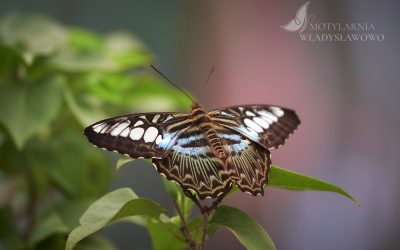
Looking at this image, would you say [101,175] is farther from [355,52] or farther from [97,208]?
[355,52]

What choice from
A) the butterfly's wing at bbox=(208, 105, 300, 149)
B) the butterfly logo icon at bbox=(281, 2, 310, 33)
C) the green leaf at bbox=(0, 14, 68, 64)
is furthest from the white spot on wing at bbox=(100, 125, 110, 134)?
the butterfly logo icon at bbox=(281, 2, 310, 33)

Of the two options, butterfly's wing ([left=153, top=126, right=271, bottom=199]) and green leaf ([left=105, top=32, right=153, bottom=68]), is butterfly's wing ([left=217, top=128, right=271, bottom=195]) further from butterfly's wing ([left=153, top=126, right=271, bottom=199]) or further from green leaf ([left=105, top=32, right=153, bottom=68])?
green leaf ([left=105, top=32, right=153, bottom=68])

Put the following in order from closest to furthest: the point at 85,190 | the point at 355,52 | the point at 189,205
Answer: the point at 189,205 → the point at 85,190 → the point at 355,52

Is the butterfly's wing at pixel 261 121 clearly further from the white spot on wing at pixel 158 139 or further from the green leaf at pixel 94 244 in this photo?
the green leaf at pixel 94 244

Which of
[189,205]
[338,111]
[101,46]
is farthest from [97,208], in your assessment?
[338,111]

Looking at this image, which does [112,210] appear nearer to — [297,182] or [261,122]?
[297,182]
